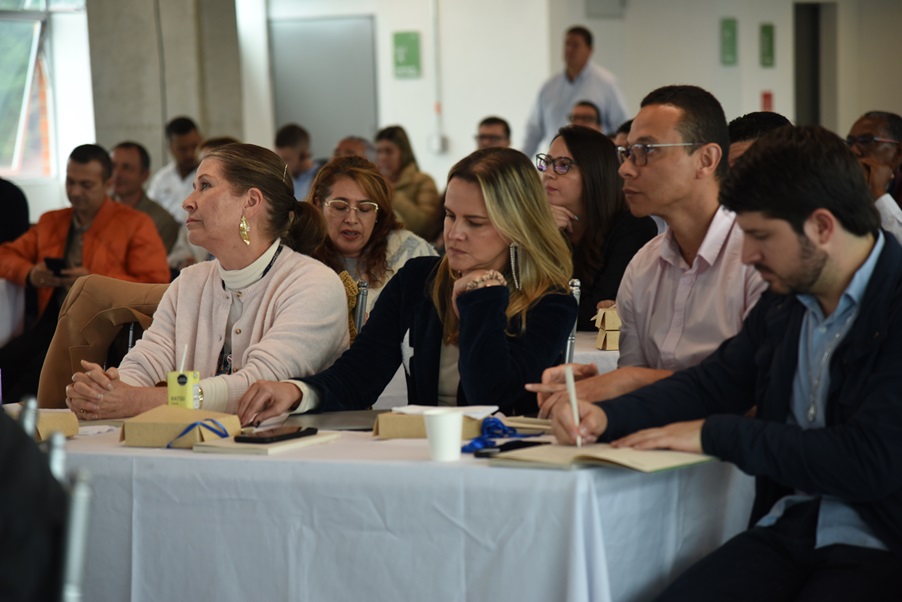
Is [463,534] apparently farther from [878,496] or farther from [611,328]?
[611,328]

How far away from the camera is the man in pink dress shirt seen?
2.78m

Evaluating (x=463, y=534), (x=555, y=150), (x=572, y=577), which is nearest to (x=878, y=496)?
(x=572, y=577)

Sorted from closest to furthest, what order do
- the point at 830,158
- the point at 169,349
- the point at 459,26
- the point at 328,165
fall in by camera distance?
the point at 830,158
the point at 169,349
the point at 328,165
the point at 459,26

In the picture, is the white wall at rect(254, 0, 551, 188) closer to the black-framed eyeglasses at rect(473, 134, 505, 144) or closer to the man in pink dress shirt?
the black-framed eyeglasses at rect(473, 134, 505, 144)

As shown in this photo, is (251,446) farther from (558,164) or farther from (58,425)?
(558,164)

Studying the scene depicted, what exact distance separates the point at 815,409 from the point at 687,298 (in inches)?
28.8

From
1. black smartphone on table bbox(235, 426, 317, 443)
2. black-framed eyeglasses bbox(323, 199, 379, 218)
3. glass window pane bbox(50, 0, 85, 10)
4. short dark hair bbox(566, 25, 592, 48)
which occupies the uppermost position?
glass window pane bbox(50, 0, 85, 10)

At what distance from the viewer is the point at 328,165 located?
4.43 metres

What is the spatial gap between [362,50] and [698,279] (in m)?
9.30

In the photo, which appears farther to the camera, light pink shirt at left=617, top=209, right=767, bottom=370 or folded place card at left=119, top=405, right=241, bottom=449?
light pink shirt at left=617, top=209, right=767, bottom=370

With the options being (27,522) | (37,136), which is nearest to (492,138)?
(37,136)

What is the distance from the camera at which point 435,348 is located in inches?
118

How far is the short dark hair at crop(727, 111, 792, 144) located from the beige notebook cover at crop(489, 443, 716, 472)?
6.70 feet

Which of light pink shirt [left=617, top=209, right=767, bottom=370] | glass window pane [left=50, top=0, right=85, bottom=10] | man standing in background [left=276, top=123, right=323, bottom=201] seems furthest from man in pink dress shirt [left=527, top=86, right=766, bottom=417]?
glass window pane [left=50, top=0, right=85, bottom=10]
